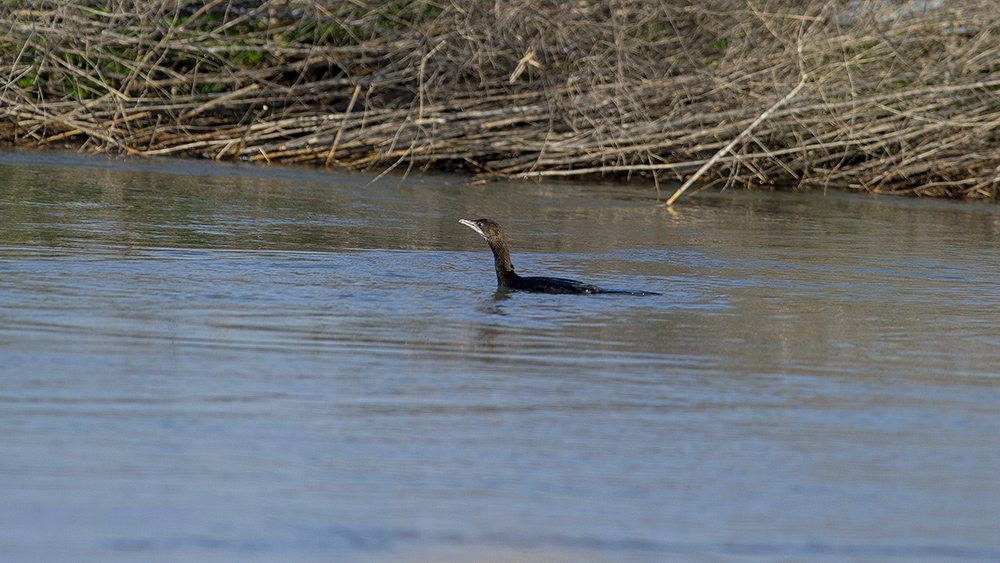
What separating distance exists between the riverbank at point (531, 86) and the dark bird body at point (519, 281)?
18.7 ft

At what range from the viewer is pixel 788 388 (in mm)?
4770

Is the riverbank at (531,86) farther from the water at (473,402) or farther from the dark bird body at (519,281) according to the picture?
the dark bird body at (519,281)

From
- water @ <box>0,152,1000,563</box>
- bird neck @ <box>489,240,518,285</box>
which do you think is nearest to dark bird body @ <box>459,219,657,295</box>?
bird neck @ <box>489,240,518,285</box>

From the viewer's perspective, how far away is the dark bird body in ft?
22.7

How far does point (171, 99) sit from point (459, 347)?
32.9 feet

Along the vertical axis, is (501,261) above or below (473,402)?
above

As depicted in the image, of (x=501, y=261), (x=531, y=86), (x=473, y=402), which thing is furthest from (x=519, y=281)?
(x=531, y=86)

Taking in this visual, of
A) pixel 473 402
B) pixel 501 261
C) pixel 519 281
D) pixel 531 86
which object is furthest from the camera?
pixel 531 86

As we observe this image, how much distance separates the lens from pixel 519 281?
7.04 m

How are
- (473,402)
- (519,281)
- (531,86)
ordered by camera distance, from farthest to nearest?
(531,86) → (519,281) → (473,402)

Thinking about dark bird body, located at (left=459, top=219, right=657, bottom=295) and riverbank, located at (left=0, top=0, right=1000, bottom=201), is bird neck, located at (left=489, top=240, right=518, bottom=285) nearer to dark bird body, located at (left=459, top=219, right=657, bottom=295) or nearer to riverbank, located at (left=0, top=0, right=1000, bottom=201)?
dark bird body, located at (left=459, top=219, right=657, bottom=295)

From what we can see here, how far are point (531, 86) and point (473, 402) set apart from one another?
34.4ft

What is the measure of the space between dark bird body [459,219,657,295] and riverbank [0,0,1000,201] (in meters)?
5.71

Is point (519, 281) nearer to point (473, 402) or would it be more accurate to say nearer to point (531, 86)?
point (473, 402)
